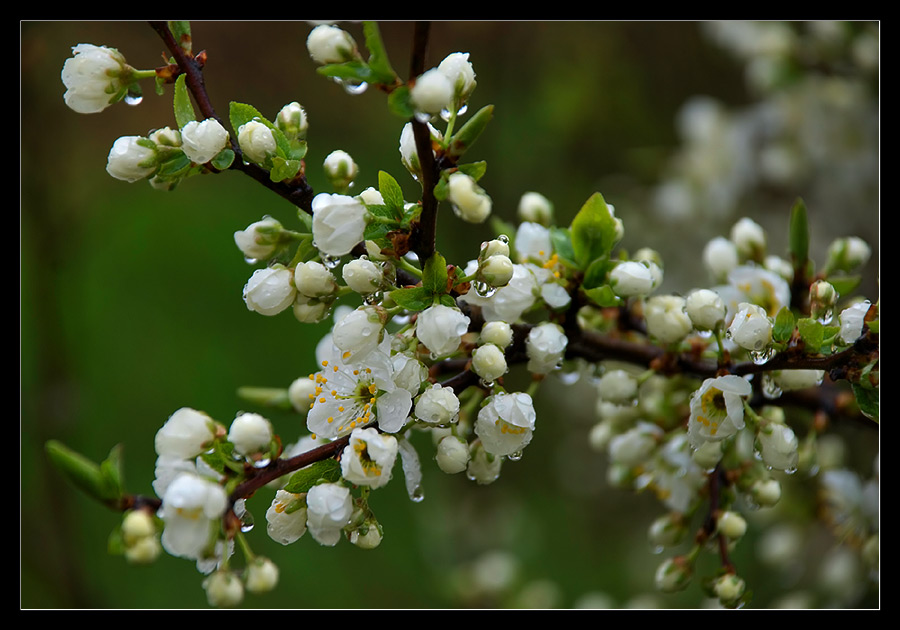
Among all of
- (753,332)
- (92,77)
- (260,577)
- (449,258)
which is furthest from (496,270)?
(449,258)

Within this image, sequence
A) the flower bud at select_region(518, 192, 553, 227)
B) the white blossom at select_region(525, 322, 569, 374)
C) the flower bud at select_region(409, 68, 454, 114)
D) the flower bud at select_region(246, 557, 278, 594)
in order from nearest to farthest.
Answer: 1. the flower bud at select_region(409, 68, 454, 114)
2. the flower bud at select_region(246, 557, 278, 594)
3. the white blossom at select_region(525, 322, 569, 374)
4. the flower bud at select_region(518, 192, 553, 227)

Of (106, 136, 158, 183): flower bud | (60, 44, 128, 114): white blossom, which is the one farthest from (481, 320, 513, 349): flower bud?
(60, 44, 128, 114): white blossom

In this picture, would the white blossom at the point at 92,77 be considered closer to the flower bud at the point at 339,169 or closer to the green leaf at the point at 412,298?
the flower bud at the point at 339,169

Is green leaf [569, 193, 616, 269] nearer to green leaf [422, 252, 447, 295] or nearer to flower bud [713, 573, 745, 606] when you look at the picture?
green leaf [422, 252, 447, 295]

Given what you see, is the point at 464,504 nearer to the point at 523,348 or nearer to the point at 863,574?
the point at 863,574

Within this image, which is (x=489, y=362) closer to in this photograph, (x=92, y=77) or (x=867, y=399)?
(x=867, y=399)
